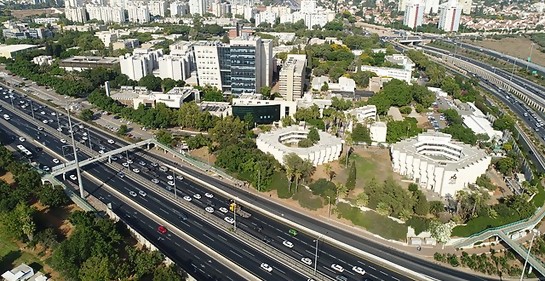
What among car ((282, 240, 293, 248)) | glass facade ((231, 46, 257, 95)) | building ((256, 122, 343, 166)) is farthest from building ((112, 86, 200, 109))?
car ((282, 240, 293, 248))

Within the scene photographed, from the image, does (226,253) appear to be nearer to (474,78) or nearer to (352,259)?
(352,259)

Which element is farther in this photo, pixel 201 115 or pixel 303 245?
pixel 201 115

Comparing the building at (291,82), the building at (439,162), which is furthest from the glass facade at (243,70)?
the building at (439,162)

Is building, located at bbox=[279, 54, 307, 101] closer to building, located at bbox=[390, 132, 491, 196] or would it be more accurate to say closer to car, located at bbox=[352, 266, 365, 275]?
building, located at bbox=[390, 132, 491, 196]

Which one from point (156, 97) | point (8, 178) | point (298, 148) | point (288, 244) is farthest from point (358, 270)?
point (156, 97)

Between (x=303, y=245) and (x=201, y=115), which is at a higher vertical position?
(x=201, y=115)

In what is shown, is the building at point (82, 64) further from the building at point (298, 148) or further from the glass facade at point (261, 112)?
the building at point (298, 148)

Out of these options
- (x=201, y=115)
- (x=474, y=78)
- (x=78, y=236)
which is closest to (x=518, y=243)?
(x=78, y=236)

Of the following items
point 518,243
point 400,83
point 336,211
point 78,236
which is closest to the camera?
point 78,236
